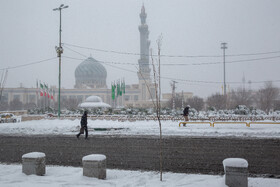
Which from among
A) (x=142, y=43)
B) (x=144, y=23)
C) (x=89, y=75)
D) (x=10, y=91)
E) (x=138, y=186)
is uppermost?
(x=144, y=23)

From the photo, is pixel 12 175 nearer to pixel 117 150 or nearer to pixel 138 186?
pixel 138 186

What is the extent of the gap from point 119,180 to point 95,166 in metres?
0.68

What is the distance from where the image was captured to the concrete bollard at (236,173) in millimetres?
5965

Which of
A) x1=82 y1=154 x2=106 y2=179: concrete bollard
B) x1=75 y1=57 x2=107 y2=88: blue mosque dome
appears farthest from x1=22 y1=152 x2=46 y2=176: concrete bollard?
x1=75 y1=57 x2=107 y2=88: blue mosque dome

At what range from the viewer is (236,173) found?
6031mm

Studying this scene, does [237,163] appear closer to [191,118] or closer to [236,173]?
[236,173]

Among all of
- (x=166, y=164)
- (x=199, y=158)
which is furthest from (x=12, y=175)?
(x=199, y=158)

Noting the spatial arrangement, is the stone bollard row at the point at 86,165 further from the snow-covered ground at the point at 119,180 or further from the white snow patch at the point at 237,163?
the white snow patch at the point at 237,163

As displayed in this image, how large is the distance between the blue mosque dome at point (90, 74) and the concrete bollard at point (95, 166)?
117m

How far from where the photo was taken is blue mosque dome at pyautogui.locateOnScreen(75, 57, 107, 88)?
12256 centimetres

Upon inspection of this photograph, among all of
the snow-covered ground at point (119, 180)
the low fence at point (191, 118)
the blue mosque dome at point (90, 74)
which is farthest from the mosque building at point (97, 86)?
the snow-covered ground at point (119, 180)

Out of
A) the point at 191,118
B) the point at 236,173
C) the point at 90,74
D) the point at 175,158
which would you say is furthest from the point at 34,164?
the point at 90,74

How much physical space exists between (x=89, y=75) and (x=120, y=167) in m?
118

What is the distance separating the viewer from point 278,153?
10.4 meters
